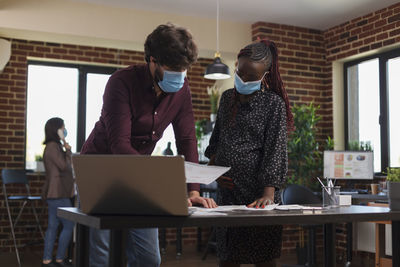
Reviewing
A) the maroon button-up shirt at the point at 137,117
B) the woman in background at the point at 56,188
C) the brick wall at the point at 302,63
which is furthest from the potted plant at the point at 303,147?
the maroon button-up shirt at the point at 137,117

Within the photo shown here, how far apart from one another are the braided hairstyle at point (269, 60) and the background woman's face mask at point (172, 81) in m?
0.45

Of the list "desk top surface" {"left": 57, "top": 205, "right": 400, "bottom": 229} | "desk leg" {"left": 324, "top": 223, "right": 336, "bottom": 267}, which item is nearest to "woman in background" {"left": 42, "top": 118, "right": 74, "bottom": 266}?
"desk top surface" {"left": 57, "top": 205, "right": 400, "bottom": 229}

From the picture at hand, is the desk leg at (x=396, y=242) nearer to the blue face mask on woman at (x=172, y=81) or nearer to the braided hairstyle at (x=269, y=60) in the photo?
the braided hairstyle at (x=269, y=60)

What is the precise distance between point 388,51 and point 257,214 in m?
4.71

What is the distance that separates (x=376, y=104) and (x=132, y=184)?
4994mm

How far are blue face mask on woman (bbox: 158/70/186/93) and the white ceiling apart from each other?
3.62 meters

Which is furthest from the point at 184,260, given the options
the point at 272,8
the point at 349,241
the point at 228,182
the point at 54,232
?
the point at 228,182

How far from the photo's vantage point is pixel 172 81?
6.14 feet

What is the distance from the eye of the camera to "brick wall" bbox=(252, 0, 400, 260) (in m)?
5.85

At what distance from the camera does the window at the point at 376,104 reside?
563 centimetres

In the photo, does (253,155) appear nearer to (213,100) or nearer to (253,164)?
(253,164)

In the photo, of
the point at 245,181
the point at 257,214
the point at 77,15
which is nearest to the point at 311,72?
the point at 77,15

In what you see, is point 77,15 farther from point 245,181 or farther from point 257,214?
point 257,214

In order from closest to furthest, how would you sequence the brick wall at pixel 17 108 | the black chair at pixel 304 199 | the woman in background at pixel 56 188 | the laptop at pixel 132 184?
the laptop at pixel 132 184 → the black chair at pixel 304 199 → the woman in background at pixel 56 188 → the brick wall at pixel 17 108
